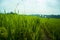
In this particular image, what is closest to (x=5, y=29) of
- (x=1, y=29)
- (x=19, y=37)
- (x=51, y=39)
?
(x=1, y=29)

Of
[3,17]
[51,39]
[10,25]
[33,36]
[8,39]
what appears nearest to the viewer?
[8,39]

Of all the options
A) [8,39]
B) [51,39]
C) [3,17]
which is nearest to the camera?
[8,39]

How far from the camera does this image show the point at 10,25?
1.94 metres

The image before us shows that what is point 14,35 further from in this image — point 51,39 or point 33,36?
point 51,39

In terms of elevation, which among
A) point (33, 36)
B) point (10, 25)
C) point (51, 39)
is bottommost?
point (51, 39)

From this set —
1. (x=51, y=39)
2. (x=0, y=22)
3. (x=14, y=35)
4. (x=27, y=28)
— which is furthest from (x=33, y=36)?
(x=51, y=39)

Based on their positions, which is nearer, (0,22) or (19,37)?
(19,37)

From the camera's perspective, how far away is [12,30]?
1.91 metres

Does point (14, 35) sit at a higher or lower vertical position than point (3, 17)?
lower

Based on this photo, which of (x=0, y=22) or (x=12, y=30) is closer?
(x=12, y=30)

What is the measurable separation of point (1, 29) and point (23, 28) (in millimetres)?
A: 281

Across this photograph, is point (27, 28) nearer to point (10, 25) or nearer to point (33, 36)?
point (33, 36)

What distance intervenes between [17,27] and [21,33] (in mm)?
119

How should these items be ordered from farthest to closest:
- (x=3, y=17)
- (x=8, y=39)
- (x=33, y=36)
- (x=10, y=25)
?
(x=3, y=17) → (x=33, y=36) → (x=10, y=25) → (x=8, y=39)
